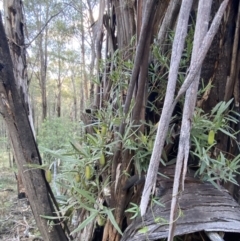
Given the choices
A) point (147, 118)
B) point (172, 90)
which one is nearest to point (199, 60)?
point (172, 90)

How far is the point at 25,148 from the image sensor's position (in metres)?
0.62

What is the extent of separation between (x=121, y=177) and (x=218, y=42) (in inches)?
13.8

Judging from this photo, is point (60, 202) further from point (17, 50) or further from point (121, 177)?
point (17, 50)

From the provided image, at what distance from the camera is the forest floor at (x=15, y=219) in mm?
1944

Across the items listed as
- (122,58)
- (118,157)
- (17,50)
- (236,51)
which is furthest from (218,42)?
(17,50)

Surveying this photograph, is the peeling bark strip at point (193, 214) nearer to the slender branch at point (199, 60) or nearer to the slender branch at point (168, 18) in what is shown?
the slender branch at point (199, 60)

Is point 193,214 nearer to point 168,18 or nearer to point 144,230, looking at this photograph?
point 144,230

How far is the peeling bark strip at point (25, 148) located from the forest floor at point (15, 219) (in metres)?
1.17

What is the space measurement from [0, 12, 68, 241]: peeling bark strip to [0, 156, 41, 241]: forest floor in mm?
1168

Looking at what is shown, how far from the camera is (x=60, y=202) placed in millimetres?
650

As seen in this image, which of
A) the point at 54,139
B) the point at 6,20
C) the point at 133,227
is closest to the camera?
the point at 133,227

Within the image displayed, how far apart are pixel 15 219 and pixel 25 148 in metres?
2.31

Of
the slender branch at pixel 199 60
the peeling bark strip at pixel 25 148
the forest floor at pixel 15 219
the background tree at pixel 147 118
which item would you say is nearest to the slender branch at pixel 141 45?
the background tree at pixel 147 118

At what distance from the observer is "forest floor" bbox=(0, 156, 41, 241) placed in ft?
6.38
